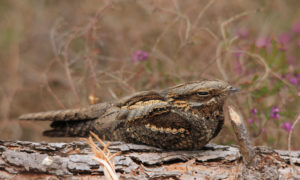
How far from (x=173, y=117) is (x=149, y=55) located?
1753 millimetres

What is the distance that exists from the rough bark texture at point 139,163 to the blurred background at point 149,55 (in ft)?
2.64

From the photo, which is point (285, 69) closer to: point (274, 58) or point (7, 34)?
point (274, 58)

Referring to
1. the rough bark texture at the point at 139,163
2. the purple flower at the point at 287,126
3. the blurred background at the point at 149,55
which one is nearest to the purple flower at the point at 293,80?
the blurred background at the point at 149,55

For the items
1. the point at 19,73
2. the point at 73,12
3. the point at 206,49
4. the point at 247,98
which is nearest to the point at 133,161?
the point at 247,98

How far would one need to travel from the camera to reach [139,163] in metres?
2.13

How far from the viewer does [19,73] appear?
6.01 meters

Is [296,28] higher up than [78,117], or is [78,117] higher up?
[296,28]

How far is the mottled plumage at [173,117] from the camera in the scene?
7.07 feet

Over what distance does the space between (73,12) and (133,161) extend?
6103 mm

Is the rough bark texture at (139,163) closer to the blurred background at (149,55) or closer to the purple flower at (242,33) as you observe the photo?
the blurred background at (149,55)

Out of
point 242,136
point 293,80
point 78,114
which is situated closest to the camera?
point 242,136

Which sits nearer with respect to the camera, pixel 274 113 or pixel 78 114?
pixel 78 114

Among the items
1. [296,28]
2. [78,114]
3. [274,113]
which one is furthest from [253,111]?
[296,28]

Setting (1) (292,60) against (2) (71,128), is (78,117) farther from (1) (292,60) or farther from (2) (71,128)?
(1) (292,60)
